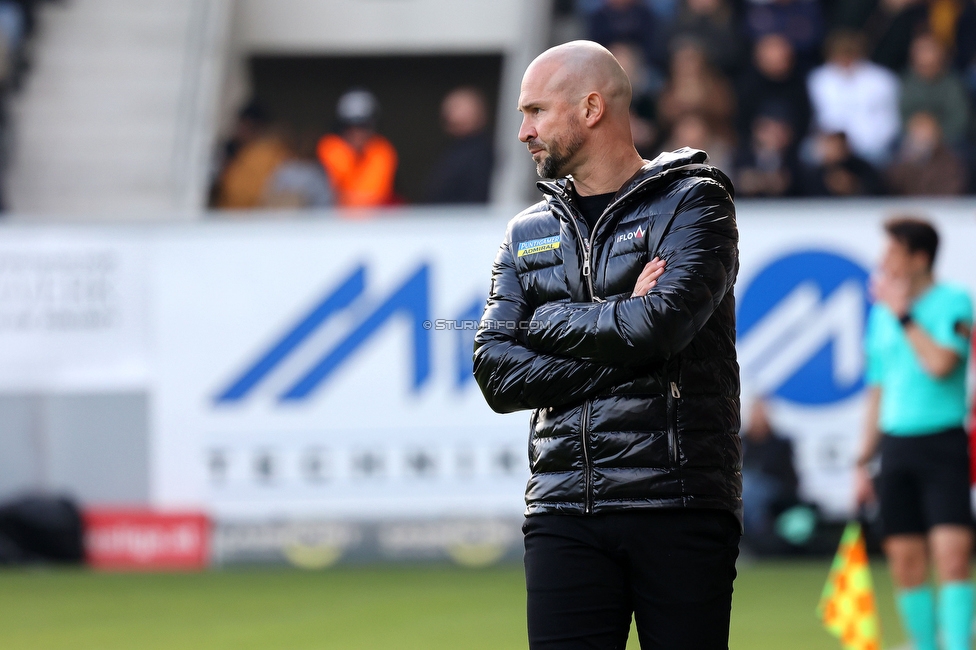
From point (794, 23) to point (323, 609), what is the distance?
26.0 ft

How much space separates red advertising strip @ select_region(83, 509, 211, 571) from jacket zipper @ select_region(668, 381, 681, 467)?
8.28 meters

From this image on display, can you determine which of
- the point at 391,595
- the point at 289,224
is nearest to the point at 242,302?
the point at 289,224

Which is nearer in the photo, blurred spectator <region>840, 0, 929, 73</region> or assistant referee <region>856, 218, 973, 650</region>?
assistant referee <region>856, 218, 973, 650</region>

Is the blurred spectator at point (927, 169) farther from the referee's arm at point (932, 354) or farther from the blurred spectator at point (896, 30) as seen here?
the referee's arm at point (932, 354)

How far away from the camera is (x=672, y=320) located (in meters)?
3.48

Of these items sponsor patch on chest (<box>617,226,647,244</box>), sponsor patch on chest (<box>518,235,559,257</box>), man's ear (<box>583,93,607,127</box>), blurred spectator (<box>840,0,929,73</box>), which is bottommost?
sponsor patch on chest (<box>518,235,559,257</box>)

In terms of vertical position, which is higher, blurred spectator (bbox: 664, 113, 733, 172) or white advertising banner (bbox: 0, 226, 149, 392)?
blurred spectator (bbox: 664, 113, 733, 172)

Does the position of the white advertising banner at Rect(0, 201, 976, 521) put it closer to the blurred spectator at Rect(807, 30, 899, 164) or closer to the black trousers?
the blurred spectator at Rect(807, 30, 899, 164)

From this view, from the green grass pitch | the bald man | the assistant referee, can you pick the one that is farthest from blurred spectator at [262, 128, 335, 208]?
the bald man

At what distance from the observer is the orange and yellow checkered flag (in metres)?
6.76

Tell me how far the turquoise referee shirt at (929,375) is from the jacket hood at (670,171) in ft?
11.4

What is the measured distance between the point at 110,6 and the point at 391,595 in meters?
9.87

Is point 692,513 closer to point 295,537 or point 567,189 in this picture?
point 567,189

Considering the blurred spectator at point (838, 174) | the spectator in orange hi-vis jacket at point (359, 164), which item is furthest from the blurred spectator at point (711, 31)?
the spectator in orange hi-vis jacket at point (359, 164)
